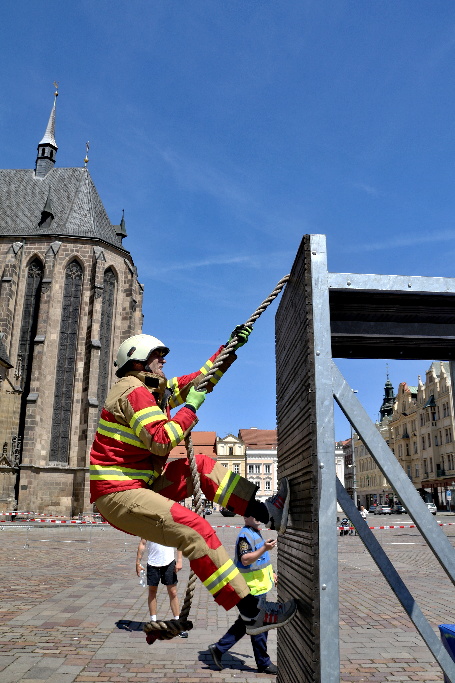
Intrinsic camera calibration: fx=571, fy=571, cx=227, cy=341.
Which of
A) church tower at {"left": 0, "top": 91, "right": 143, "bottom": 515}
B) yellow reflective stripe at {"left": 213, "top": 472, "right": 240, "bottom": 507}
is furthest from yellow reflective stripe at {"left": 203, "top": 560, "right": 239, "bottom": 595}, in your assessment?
church tower at {"left": 0, "top": 91, "right": 143, "bottom": 515}

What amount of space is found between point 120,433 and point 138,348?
553 mm

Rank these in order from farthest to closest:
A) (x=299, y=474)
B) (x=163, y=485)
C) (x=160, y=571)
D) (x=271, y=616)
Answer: (x=160, y=571) < (x=163, y=485) < (x=271, y=616) < (x=299, y=474)

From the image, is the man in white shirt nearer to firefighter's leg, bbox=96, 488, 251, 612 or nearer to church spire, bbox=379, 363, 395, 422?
firefighter's leg, bbox=96, 488, 251, 612

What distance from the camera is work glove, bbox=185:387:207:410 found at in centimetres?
320

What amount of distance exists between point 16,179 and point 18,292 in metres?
13.6

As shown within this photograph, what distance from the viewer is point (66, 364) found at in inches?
1516

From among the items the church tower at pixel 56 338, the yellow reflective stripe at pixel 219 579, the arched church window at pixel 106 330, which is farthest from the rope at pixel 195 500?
the arched church window at pixel 106 330

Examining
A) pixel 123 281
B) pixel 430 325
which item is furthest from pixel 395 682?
pixel 123 281

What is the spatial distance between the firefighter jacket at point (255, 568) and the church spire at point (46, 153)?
160 ft

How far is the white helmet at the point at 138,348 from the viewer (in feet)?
11.4

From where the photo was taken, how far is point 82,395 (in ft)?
124

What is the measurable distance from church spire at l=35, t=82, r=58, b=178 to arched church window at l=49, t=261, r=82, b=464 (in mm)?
13607

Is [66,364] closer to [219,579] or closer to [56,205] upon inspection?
[56,205]

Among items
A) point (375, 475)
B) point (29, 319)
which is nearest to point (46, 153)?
point (29, 319)
